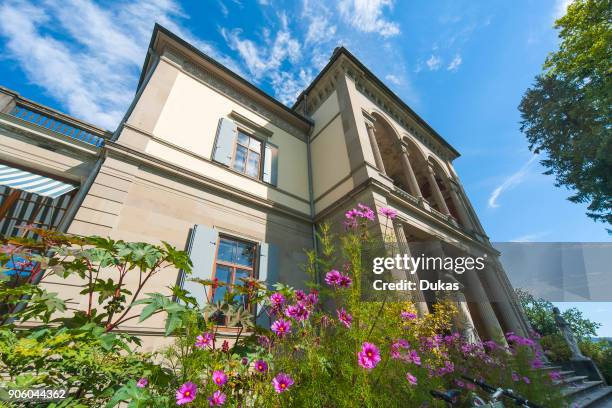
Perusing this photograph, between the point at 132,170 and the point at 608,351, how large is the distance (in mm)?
16225

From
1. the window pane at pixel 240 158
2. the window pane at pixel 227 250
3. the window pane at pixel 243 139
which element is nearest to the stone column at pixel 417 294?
the window pane at pixel 227 250

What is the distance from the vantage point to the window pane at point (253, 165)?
7.12 metres

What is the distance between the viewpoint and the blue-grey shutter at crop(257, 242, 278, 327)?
17.7 ft

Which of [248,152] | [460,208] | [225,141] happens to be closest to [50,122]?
[225,141]

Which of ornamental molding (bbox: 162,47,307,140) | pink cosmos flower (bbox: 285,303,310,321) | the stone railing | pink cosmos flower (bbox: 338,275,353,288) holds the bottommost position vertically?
pink cosmos flower (bbox: 285,303,310,321)

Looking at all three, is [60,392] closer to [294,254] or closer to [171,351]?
[171,351]

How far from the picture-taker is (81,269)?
6.86ft

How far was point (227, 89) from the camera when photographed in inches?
309

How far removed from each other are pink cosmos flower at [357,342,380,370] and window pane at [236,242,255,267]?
442 centimetres

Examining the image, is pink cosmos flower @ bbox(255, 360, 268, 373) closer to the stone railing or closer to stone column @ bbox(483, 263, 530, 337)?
the stone railing

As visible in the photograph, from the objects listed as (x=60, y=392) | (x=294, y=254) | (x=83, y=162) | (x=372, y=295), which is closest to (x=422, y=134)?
(x=294, y=254)

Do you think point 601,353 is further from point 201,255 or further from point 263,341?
point 201,255

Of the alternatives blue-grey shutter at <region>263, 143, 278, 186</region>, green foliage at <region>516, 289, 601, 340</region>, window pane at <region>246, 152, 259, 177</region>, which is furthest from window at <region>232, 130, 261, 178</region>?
green foliage at <region>516, 289, 601, 340</region>

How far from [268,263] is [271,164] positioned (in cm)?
322
